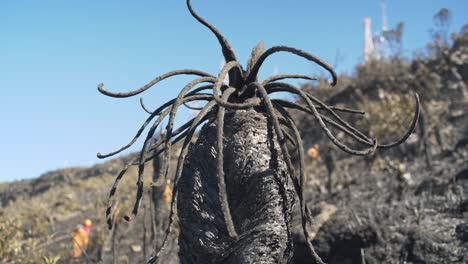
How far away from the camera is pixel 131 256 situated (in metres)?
11.4

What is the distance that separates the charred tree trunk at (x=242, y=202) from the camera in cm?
284

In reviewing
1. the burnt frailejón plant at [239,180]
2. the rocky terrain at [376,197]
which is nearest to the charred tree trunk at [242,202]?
the burnt frailejón plant at [239,180]

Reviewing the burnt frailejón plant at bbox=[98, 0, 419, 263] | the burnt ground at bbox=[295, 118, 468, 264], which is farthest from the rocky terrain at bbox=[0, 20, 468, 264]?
the burnt frailejón plant at bbox=[98, 0, 419, 263]

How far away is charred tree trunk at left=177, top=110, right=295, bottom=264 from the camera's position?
2842mm

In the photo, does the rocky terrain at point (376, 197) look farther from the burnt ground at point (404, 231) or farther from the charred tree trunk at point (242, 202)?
the charred tree trunk at point (242, 202)

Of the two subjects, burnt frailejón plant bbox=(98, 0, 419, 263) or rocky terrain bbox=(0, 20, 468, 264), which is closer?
burnt frailejón plant bbox=(98, 0, 419, 263)

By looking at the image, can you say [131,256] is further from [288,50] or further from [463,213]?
[288,50]

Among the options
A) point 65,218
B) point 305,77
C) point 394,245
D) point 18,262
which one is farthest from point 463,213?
point 65,218

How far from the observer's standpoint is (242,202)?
2.89m

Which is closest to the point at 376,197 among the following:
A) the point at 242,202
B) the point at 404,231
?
the point at 404,231

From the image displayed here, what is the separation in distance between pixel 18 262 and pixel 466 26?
19751mm

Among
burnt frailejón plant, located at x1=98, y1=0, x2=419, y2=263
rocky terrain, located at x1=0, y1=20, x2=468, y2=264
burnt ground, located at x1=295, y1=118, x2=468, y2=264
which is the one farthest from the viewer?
rocky terrain, located at x1=0, y1=20, x2=468, y2=264

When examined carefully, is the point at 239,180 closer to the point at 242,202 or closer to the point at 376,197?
the point at 242,202

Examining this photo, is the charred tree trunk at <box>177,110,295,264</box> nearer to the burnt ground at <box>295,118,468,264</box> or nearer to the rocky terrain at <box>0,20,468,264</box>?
the rocky terrain at <box>0,20,468,264</box>
